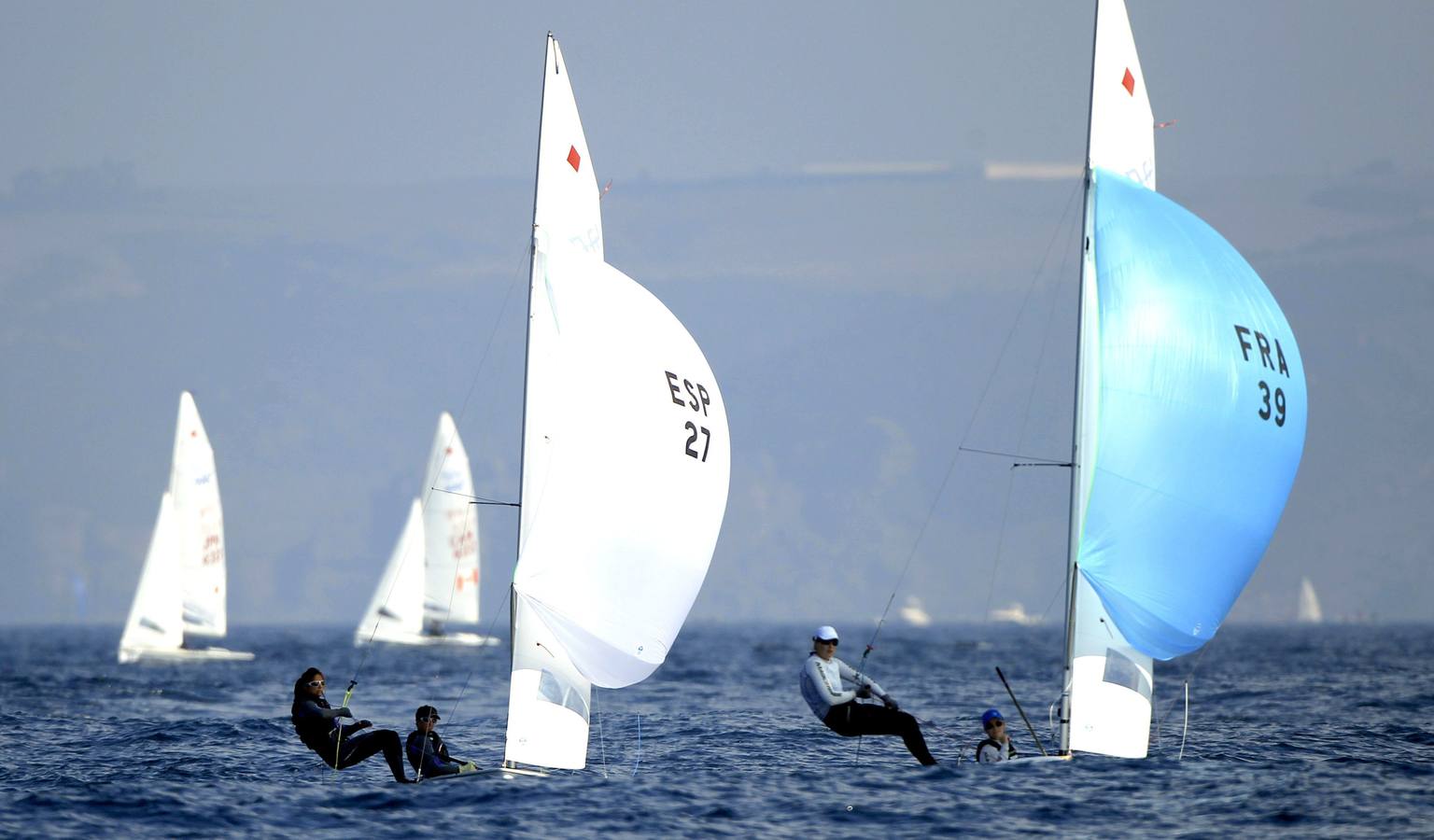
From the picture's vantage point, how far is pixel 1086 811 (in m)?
16.1

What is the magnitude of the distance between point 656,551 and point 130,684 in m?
27.6

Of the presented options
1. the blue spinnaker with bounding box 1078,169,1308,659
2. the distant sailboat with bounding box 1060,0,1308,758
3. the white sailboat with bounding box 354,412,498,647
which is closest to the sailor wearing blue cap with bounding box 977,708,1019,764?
the distant sailboat with bounding box 1060,0,1308,758

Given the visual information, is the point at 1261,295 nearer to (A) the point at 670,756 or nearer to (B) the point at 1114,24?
(B) the point at 1114,24

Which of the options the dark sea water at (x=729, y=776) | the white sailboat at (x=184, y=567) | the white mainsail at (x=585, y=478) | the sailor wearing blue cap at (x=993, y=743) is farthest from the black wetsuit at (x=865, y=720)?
the white sailboat at (x=184, y=567)

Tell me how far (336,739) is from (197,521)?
125 ft

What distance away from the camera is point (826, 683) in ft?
56.9

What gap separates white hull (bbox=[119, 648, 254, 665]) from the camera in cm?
5034

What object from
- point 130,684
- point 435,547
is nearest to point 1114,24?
point 130,684

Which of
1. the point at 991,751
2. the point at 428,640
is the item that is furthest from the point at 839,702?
the point at 428,640

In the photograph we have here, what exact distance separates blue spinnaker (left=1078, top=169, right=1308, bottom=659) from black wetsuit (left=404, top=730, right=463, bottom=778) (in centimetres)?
655

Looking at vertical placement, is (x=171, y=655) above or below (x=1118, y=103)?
below

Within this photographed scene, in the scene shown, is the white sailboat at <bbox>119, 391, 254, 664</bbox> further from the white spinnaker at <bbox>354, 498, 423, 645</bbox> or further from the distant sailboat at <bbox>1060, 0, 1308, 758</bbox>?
the distant sailboat at <bbox>1060, 0, 1308, 758</bbox>

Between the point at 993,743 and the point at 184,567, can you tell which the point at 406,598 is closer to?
the point at 184,567

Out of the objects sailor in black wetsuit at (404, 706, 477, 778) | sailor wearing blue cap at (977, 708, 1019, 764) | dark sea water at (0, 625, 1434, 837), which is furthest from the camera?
sailor wearing blue cap at (977, 708, 1019, 764)
